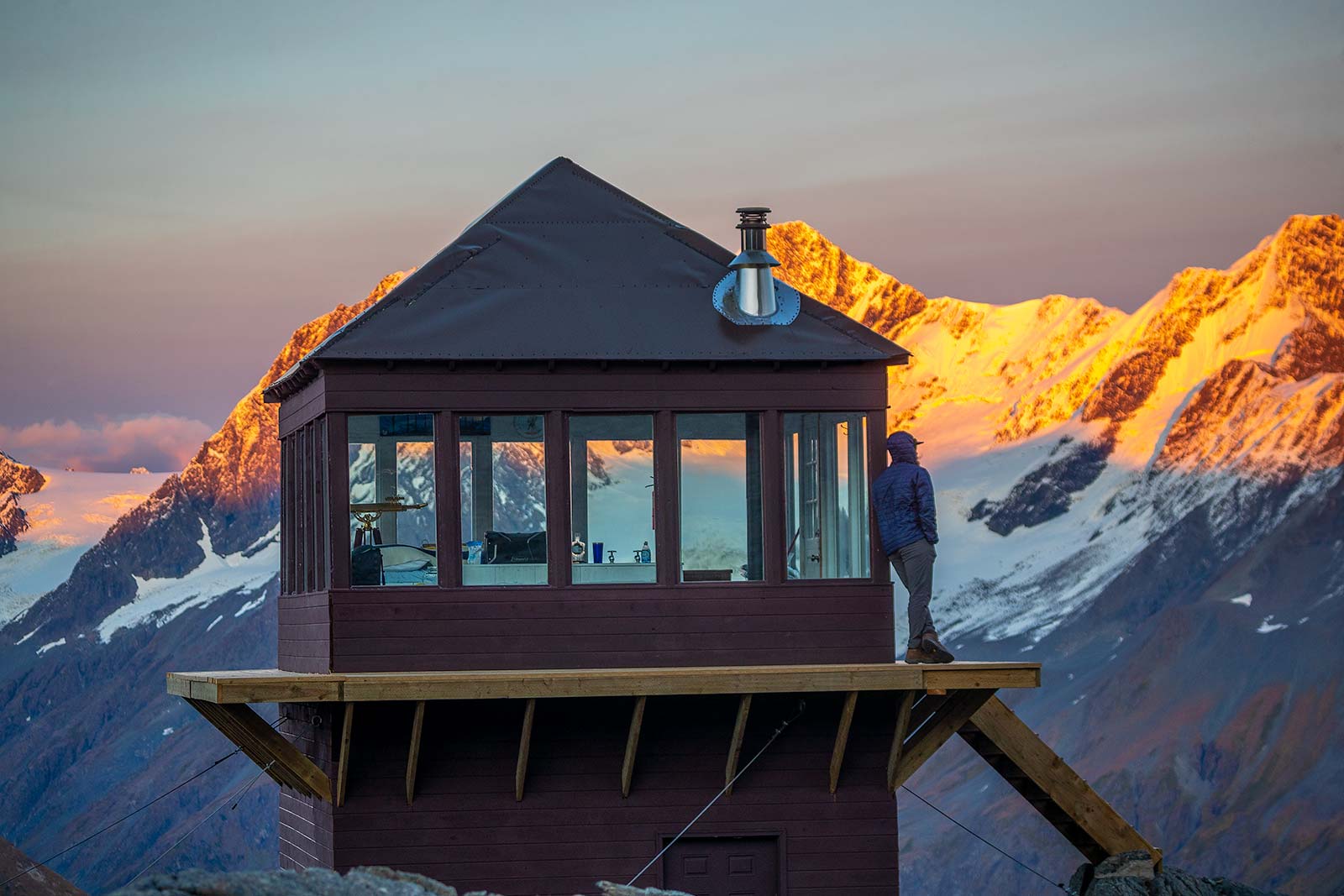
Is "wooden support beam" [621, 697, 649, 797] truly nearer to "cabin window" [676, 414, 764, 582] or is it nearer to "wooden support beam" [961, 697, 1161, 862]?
"cabin window" [676, 414, 764, 582]

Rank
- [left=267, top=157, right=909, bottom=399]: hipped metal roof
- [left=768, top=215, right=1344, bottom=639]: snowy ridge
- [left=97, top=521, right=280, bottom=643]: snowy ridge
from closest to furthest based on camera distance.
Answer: [left=267, top=157, right=909, bottom=399]: hipped metal roof
[left=768, top=215, right=1344, bottom=639]: snowy ridge
[left=97, top=521, right=280, bottom=643]: snowy ridge

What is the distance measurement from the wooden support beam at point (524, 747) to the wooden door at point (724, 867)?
1510mm

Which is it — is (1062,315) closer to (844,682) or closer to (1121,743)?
(1121,743)

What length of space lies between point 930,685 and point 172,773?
3213 inches

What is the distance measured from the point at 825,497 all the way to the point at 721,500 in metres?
1.00

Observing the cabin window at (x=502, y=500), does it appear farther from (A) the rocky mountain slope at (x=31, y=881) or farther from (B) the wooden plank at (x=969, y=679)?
(A) the rocky mountain slope at (x=31, y=881)

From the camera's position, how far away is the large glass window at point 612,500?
18078mm

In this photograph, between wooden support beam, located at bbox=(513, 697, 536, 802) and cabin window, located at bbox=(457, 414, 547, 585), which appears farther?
cabin window, located at bbox=(457, 414, 547, 585)

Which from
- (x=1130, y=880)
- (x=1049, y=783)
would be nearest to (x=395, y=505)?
(x=1049, y=783)

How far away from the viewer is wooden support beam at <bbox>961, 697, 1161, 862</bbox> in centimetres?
1922

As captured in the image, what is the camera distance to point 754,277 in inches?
735

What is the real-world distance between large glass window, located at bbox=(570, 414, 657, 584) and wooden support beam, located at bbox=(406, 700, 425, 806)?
1826mm

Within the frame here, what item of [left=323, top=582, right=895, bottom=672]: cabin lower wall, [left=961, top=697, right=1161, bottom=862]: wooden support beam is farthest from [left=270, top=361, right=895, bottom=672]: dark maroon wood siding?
[left=961, top=697, right=1161, bottom=862]: wooden support beam

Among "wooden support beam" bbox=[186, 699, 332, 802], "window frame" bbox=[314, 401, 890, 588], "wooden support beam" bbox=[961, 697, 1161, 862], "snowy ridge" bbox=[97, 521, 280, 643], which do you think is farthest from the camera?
"snowy ridge" bbox=[97, 521, 280, 643]
